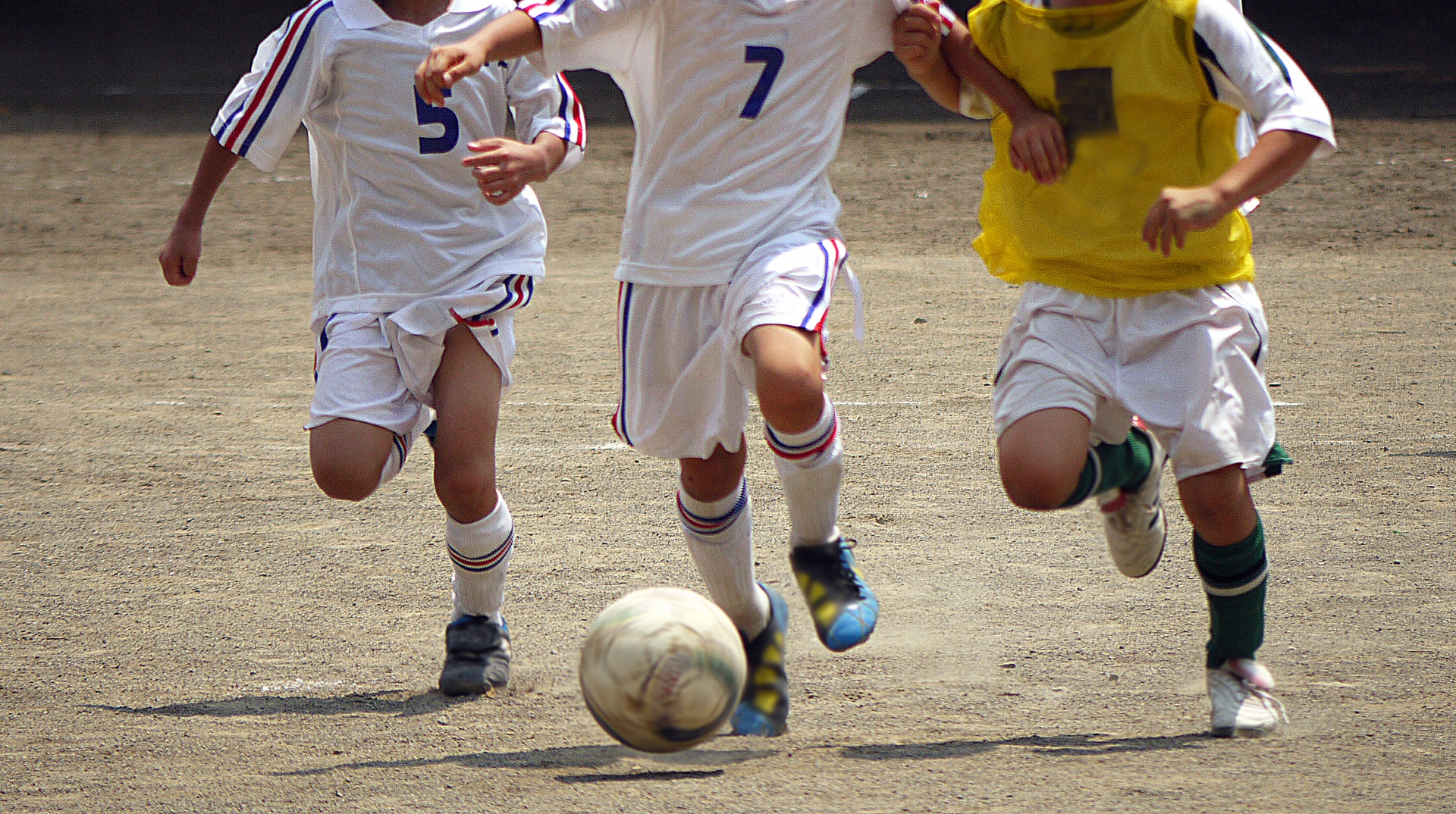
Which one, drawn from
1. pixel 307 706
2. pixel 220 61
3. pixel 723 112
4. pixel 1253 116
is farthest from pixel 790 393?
pixel 220 61

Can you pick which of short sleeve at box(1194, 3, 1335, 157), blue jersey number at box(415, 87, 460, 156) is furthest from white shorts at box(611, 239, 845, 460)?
short sleeve at box(1194, 3, 1335, 157)

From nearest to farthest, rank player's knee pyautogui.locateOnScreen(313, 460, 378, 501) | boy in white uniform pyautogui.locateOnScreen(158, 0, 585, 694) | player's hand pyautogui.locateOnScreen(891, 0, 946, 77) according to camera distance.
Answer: player's hand pyautogui.locateOnScreen(891, 0, 946, 77)
player's knee pyautogui.locateOnScreen(313, 460, 378, 501)
boy in white uniform pyautogui.locateOnScreen(158, 0, 585, 694)

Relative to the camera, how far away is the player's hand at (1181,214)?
3.10 m

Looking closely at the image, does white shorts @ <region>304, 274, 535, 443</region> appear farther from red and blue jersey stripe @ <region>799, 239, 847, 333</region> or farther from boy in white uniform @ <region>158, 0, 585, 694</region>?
red and blue jersey stripe @ <region>799, 239, 847, 333</region>

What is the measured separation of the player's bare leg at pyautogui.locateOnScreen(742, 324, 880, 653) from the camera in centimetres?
325

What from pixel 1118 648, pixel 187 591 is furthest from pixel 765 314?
pixel 187 591

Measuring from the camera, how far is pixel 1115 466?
366cm

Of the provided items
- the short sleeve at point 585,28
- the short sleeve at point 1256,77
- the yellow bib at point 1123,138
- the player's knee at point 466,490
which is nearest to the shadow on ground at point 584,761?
the player's knee at point 466,490

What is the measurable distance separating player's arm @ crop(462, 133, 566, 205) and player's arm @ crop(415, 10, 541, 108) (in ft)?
0.54

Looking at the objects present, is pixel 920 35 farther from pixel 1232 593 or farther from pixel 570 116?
pixel 1232 593

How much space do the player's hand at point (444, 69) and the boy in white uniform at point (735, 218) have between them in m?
0.08

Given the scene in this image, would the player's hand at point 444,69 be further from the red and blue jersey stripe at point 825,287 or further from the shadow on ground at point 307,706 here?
the shadow on ground at point 307,706

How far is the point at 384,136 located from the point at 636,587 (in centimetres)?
146

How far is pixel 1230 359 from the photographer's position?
3455mm
